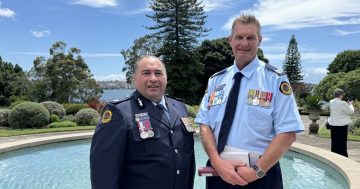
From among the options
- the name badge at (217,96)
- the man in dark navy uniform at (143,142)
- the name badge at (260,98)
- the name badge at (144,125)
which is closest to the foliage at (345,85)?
the name badge at (217,96)

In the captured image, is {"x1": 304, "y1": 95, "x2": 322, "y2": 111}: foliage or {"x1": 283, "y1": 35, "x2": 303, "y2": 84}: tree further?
{"x1": 283, "y1": 35, "x2": 303, "y2": 84}: tree

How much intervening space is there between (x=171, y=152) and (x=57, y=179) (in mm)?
4845

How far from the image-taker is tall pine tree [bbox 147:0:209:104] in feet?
96.1

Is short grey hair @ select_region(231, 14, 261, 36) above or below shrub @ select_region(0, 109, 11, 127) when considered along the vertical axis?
above

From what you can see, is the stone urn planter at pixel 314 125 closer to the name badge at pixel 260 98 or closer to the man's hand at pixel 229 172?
the name badge at pixel 260 98

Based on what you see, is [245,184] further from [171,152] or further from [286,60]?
[286,60]

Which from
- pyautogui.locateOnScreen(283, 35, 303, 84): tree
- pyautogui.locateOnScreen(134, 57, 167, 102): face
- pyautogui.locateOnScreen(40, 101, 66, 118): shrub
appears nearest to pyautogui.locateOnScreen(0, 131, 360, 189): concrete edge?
pyautogui.locateOnScreen(134, 57, 167, 102): face

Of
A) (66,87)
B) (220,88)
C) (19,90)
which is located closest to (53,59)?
(66,87)

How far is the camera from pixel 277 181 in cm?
227

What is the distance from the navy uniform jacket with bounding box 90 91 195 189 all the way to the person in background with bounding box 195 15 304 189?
8.2 inches

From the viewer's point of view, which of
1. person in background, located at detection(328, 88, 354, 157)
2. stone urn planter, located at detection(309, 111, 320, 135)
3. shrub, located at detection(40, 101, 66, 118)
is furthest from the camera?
shrub, located at detection(40, 101, 66, 118)

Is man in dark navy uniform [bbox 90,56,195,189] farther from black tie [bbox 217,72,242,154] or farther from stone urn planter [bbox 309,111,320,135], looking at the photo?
stone urn planter [bbox 309,111,320,135]

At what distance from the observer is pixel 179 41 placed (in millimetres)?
29609

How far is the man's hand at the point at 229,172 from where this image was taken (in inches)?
82.3
